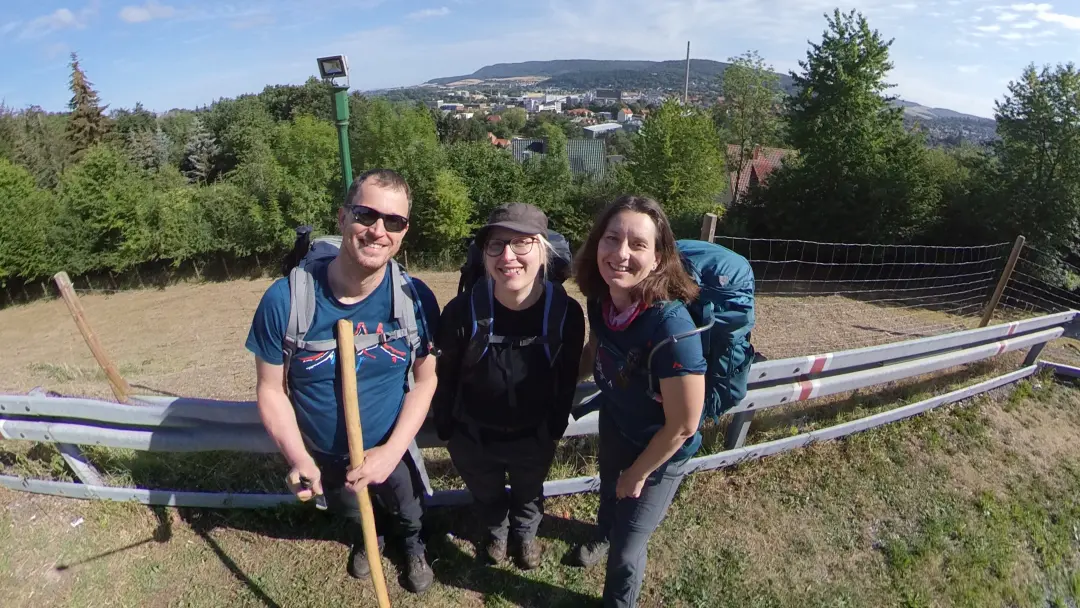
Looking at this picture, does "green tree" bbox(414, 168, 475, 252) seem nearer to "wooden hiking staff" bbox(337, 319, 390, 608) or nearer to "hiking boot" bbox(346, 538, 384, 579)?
"hiking boot" bbox(346, 538, 384, 579)

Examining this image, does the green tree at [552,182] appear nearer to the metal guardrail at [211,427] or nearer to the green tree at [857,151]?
the green tree at [857,151]

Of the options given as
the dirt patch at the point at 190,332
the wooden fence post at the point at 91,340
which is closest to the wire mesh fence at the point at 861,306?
the dirt patch at the point at 190,332

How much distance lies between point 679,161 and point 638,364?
67.7 feet

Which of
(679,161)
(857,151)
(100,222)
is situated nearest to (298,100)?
(100,222)

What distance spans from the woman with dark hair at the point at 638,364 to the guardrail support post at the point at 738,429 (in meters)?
1.07

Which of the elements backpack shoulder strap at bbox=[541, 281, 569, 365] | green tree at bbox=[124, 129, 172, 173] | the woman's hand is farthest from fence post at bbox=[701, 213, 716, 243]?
green tree at bbox=[124, 129, 172, 173]

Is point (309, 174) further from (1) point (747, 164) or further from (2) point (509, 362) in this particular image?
(2) point (509, 362)

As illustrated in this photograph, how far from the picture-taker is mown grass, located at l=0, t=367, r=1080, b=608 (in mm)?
2684

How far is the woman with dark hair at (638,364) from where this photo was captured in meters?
1.93

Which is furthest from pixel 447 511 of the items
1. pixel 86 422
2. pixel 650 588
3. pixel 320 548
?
pixel 86 422

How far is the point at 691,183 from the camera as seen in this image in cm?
2125

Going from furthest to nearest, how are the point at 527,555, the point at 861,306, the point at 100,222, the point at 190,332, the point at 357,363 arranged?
the point at 100,222 < the point at 190,332 < the point at 861,306 < the point at 527,555 < the point at 357,363

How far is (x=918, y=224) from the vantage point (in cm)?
1927

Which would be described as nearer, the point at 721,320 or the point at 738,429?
the point at 721,320
